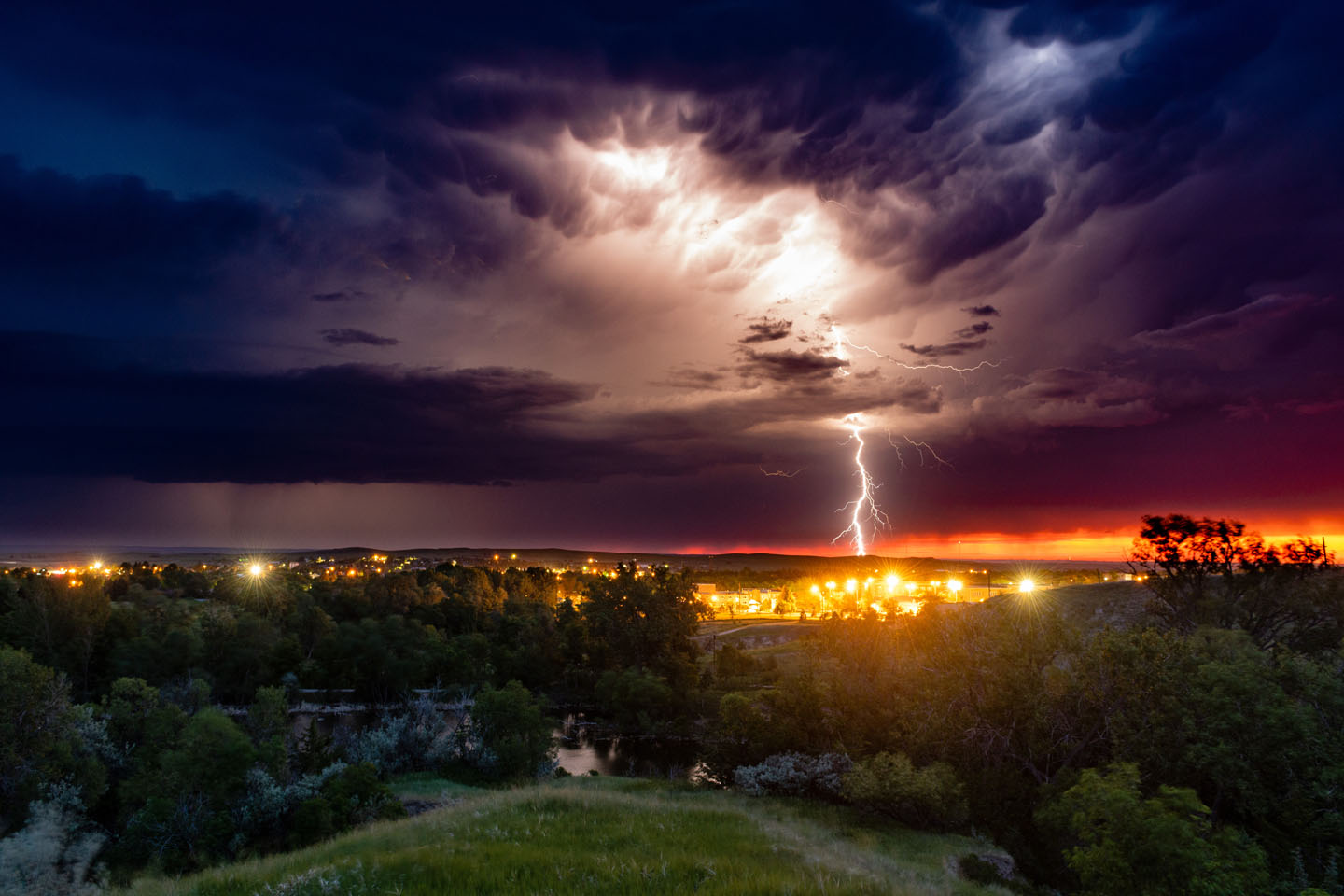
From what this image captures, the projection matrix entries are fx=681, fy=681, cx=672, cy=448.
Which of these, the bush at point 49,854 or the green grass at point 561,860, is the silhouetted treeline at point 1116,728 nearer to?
the green grass at point 561,860

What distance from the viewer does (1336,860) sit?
20188mm

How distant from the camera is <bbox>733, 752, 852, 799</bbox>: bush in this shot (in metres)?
39.2

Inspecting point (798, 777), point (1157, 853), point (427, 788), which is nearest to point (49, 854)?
point (427, 788)

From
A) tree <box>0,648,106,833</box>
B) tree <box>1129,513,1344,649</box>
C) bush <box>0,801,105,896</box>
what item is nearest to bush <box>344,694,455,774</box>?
bush <box>0,801,105,896</box>

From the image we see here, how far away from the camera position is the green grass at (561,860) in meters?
10.8

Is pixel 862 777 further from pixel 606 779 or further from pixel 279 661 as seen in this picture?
pixel 279 661

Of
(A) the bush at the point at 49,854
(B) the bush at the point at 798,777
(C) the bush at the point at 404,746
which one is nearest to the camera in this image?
(A) the bush at the point at 49,854

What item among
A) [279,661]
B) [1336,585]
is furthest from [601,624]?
[1336,585]

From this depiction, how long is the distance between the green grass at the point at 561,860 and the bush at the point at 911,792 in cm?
1008

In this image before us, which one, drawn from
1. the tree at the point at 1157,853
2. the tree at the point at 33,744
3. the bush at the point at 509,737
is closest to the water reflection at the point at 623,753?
the bush at the point at 509,737

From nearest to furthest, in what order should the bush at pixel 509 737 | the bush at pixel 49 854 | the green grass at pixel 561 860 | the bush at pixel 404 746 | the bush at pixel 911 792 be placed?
the green grass at pixel 561 860 → the bush at pixel 911 792 → the bush at pixel 49 854 → the bush at pixel 404 746 → the bush at pixel 509 737

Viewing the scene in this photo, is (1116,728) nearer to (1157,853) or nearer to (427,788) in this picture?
(1157,853)

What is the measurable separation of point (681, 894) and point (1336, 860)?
2269cm

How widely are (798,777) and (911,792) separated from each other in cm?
1012
